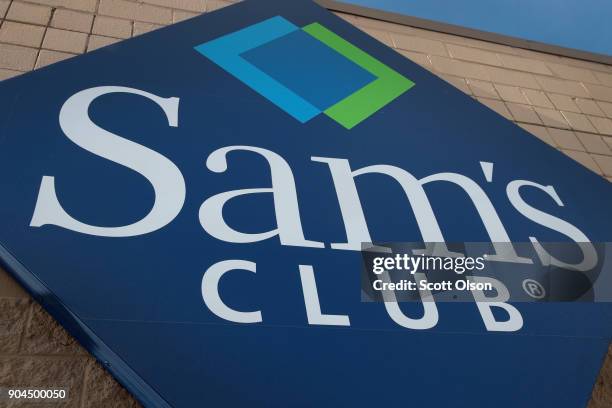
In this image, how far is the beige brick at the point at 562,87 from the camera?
3328 millimetres

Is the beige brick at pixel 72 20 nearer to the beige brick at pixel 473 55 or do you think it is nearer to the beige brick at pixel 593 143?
the beige brick at pixel 473 55

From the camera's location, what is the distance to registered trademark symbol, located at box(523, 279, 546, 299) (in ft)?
5.80

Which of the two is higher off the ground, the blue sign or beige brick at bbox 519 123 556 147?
beige brick at bbox 519 123 556 147

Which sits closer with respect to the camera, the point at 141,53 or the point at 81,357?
the point at 81,357

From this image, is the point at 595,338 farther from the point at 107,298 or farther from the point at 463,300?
the point at 107,298

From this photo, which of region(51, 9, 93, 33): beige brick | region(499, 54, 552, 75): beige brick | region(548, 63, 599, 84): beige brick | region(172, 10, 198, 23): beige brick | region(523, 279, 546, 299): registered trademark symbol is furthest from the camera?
region(548, 63, 599, 84): beige brick

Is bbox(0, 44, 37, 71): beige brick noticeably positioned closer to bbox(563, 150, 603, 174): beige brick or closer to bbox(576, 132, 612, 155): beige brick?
bbox(563, 150, 603, 174): beige brick

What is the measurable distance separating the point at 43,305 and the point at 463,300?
1136 millimetres

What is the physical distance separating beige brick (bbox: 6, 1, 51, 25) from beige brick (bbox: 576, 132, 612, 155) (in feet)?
8.64

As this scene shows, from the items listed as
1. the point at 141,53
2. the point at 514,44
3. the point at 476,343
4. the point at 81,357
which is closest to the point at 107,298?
the point at 81,357

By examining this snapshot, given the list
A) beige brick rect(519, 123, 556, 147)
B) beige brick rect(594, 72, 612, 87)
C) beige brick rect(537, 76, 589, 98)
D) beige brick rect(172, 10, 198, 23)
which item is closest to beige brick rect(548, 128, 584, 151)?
beige brick rect(519, 123, 556, 147)

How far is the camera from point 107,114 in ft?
6.00

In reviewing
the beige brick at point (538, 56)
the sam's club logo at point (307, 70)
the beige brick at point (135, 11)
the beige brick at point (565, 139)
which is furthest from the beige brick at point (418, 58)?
the beige brick at point (135, 11)

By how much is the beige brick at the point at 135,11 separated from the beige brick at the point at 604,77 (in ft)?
8.89
